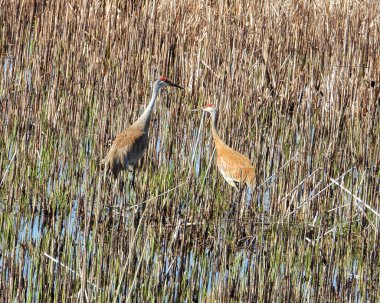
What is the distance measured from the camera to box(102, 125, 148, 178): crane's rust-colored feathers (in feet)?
19.6

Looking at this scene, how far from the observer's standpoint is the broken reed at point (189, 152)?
432 cm

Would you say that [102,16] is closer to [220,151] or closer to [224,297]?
[220,151]

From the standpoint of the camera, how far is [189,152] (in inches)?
257

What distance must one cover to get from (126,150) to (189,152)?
2.33 feet

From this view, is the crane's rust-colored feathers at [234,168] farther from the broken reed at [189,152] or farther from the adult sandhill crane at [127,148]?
the adult sandhill crane at [127,148]

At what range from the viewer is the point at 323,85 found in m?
7.49

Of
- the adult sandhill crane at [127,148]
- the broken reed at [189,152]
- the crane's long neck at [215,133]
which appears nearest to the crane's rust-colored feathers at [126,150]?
the adult sandhill crane at [127,148]

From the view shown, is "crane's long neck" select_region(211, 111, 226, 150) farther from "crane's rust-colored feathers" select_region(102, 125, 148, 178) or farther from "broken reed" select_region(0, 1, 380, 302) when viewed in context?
"crane's rust-colored feathers" select_region(102, 125, 148, 178)

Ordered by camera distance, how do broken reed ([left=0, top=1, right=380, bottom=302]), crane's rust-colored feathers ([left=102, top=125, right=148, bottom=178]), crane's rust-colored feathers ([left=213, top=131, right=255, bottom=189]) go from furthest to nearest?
1. crane's rust-colored feathers ([left=102, top=125, right=148, bottom=178])
2. crane's rust-colored feathers ([left=213, top=131, right=255, bottom=189])
3. broken reed ([left=0, top=1, right=380, bottom=302])

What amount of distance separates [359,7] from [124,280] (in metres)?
5.67

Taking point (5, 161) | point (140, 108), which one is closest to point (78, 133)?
point (5, 161)

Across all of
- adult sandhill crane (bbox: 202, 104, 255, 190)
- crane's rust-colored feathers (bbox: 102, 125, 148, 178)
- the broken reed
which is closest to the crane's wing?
adult sandhill crane (bbox: 202, 104, 255, 190)

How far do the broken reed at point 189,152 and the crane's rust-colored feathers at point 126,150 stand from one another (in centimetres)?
15

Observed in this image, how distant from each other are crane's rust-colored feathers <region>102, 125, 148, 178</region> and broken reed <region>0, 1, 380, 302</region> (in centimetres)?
15
